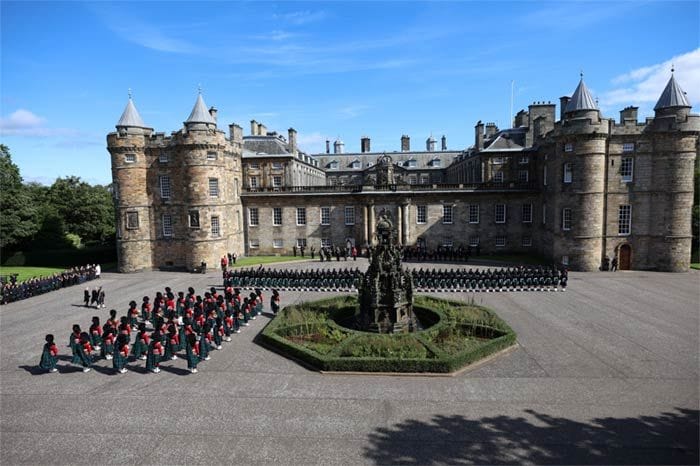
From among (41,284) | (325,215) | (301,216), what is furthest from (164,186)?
(325,215)

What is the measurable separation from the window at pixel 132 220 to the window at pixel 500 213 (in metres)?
34.4

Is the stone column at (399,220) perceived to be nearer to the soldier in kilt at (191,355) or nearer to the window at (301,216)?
the window at (301,216)

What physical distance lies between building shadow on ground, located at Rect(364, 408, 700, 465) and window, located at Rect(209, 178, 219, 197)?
31.4 metres

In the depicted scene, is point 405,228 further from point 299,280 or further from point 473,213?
point 299,280

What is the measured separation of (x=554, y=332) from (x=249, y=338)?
44.5 feet

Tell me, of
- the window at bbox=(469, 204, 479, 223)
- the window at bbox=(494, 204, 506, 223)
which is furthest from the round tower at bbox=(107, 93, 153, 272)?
the window at bbox=(494, 204, 506, 223)

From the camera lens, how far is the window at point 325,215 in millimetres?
45156

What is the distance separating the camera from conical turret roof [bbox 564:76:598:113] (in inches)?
1319

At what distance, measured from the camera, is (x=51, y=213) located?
50750mm

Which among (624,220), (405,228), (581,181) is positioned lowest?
(405,228)

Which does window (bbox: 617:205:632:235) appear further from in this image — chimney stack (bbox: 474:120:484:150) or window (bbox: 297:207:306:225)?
window (bbox: 297:207:306:225)

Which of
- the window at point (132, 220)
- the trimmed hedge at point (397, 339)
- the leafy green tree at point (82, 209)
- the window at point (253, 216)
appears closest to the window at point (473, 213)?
the window at point (253, 216)

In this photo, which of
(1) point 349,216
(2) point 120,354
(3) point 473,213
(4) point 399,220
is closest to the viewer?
(2) point 120,354

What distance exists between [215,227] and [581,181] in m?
31.2
